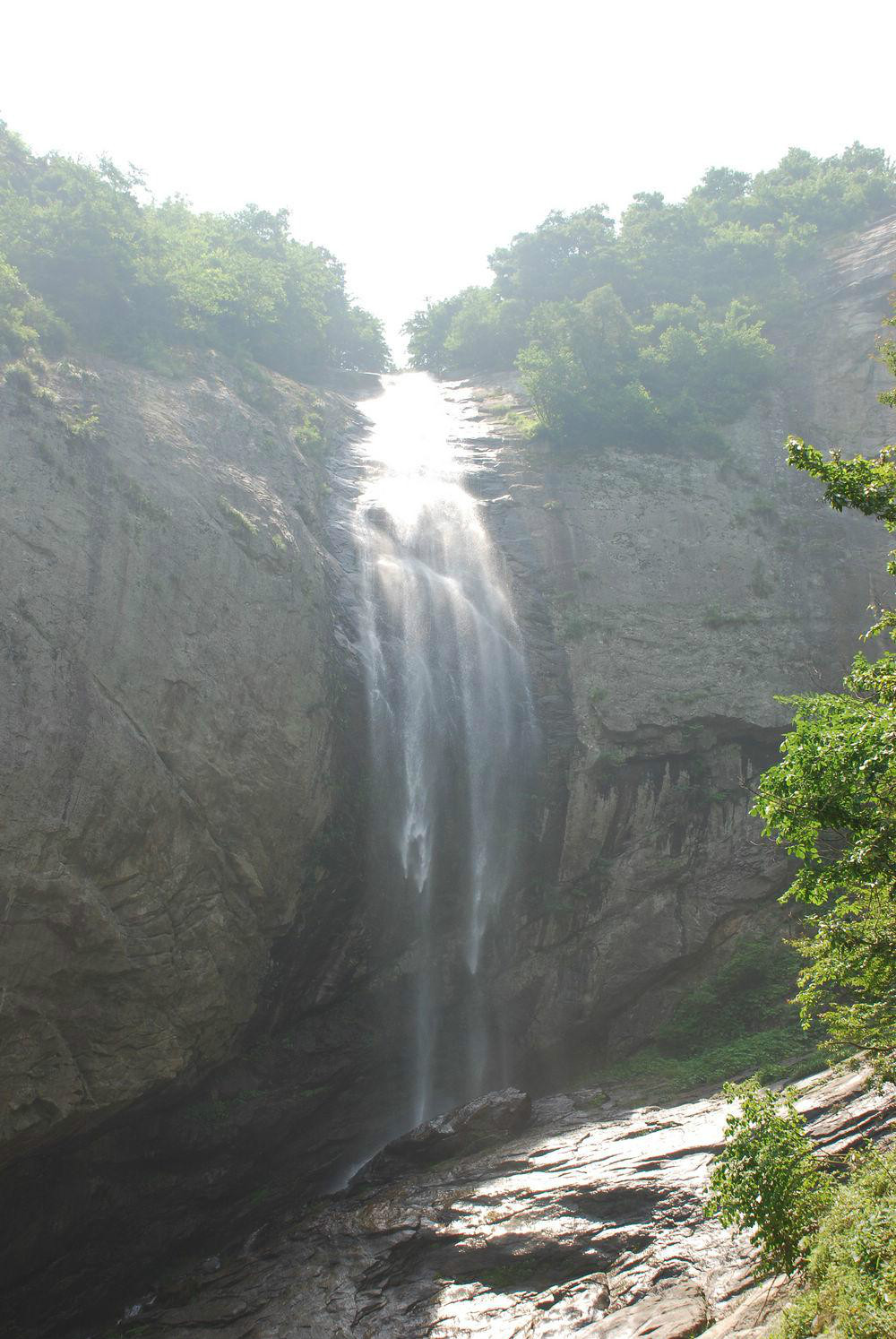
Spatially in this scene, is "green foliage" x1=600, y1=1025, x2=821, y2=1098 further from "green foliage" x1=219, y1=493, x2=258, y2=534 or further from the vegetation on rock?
"green foliage" x1=219, y1=493, x2=258, y2=534

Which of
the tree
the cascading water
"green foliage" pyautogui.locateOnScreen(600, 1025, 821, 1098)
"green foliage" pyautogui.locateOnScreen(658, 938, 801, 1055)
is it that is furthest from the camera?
the cascading water

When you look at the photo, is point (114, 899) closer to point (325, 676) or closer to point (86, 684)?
point (86, 684)

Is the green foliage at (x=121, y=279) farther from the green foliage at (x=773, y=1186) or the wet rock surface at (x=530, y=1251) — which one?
the green foliage at (x=773, y=1186)

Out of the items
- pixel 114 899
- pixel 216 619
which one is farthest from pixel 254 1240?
pixel 216 619

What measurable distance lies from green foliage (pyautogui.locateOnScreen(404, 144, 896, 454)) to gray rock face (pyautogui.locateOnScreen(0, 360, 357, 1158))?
559 inches

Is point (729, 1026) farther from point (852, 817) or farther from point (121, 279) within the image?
point (121, 279)

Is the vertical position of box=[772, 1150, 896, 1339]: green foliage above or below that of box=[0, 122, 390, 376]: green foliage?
below

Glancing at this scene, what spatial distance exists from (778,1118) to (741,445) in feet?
83.2

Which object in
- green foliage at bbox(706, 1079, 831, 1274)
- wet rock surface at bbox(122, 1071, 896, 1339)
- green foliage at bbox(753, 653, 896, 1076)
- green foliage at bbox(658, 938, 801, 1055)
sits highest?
green foliage at bbox(753, 653, 896, 1076)

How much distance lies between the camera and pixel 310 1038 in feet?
66.5

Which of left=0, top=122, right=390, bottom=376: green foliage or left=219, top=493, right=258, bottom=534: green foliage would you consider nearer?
left=219, top=493, right=258, bottom=534: green foliage

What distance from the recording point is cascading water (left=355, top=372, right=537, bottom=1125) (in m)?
21.6

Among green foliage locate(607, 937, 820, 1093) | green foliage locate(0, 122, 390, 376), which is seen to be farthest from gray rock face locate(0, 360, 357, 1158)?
green foliage locate(607, 937, 820, 1093)

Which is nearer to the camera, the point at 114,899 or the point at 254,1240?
the point at 114,899
